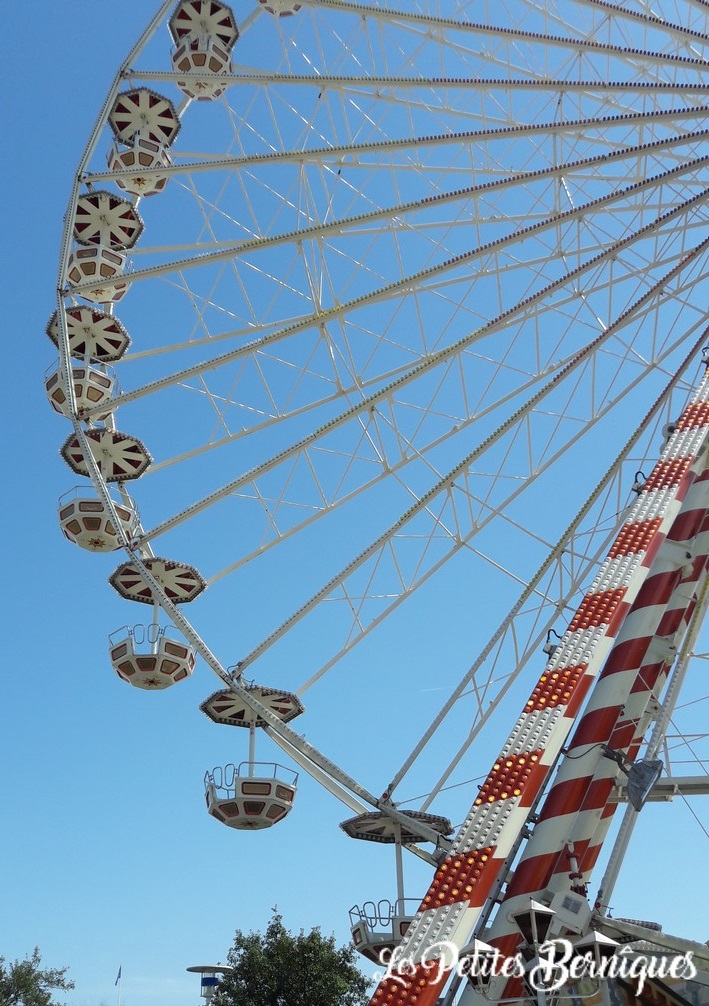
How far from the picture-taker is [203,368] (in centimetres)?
1795

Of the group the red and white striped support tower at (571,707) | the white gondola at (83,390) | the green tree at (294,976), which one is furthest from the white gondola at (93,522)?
the green tree at (294,976)

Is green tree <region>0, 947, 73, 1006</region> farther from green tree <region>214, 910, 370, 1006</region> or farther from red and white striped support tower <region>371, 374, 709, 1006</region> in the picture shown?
red and white striped support tower <region>371, 374, 709, 1006</region>

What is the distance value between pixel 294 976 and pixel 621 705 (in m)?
28.1

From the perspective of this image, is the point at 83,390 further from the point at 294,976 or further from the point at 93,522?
the point at 294,976

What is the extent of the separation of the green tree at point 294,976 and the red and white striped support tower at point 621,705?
88.8ft

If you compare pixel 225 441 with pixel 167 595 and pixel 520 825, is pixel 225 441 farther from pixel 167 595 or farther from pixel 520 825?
pixel 520 825

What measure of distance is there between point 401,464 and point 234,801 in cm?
695

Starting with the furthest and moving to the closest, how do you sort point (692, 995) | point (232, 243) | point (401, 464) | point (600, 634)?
1. point (401, 464)
2. point (232, 243)
3. point (600, 634)
4. point (692, 995)

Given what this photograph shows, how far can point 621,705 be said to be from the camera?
41.1 ft

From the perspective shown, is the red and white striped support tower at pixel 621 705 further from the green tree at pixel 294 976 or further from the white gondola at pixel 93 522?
the green tree at pixel 294 976

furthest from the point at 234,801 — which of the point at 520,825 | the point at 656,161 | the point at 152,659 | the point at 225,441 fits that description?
the point at 656,161

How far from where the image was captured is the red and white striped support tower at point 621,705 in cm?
1143

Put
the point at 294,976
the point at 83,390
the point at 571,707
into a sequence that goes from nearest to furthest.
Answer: the point at 571,707 → the point at 83,390 → the point at 294,976

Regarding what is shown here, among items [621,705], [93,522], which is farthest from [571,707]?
[93,522]
